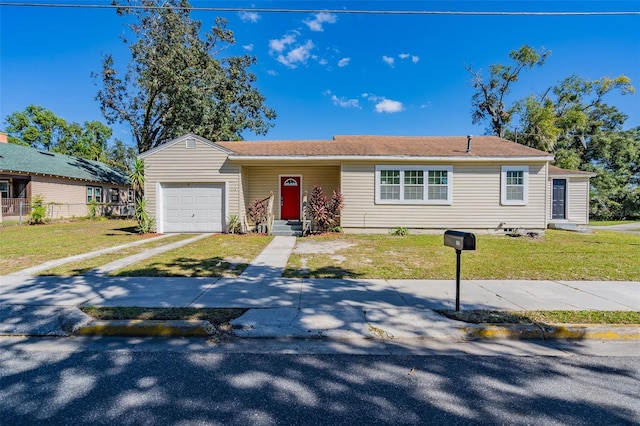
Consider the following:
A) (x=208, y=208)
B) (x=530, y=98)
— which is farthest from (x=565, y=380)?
(x=530, y=98)

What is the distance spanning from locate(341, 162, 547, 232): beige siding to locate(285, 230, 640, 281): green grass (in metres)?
1.80

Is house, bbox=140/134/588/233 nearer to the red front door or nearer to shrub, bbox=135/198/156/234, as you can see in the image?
shrub, bbox=135/198/156/234

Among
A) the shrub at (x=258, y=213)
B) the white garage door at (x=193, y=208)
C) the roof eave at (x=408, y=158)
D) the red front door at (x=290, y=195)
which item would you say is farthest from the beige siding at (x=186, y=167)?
the red front door at (x=290, y=195)

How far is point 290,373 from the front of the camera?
285cm

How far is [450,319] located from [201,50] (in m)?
24.1

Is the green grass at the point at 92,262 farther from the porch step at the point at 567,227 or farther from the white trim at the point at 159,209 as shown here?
the porch step at the point at 567,227

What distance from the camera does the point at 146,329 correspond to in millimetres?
3699

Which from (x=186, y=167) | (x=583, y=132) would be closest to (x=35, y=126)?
(x=186, y=167)

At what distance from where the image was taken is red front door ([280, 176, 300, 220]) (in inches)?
559

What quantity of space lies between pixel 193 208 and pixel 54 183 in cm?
1497

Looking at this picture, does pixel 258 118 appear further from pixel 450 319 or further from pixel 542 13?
pixel 450 319

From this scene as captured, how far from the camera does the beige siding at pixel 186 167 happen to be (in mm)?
12797

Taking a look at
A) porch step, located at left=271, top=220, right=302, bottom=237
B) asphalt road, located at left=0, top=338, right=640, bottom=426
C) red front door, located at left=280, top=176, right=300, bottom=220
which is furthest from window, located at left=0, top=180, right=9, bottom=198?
asphalt road, located at left=0, top=338, right=640, bottom=426

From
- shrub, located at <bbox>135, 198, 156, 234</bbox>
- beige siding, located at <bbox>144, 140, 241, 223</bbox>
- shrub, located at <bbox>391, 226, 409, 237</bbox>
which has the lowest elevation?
shrub, located at <bbox>391, 226, 409, 237</bbox>
